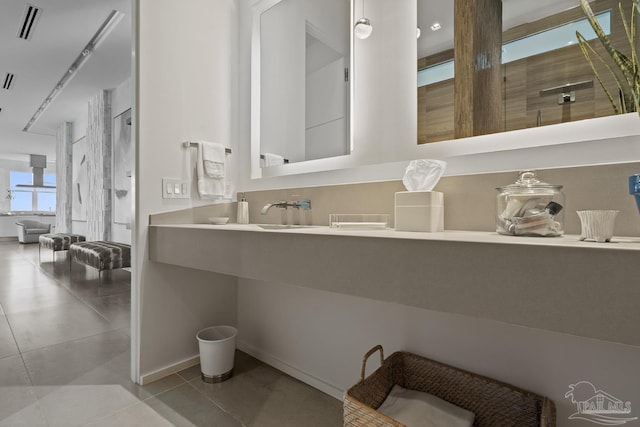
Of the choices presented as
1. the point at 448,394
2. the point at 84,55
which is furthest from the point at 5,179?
the point at 448,394

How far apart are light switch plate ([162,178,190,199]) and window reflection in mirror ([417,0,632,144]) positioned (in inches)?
57.5

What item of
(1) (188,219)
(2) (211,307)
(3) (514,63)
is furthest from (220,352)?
(3) (514,63)

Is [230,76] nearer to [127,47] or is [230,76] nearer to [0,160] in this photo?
[127,47]

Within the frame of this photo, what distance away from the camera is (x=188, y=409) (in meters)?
1.54

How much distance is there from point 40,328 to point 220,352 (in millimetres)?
1809

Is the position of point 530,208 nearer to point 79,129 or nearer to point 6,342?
point 6,342

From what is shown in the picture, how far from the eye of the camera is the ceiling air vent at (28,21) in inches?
115

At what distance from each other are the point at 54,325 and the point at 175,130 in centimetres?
203

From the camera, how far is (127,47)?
3.68m

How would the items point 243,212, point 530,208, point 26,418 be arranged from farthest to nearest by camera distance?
1. point 243,212
2. point 26,418
3. point 530,208

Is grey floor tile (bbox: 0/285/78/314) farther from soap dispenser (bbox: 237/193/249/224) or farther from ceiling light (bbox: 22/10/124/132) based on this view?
ceiling light (bbox: 22/10/124/132)

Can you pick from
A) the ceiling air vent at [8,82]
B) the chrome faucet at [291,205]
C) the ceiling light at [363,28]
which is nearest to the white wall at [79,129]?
the ceiling air vent at [8,82]

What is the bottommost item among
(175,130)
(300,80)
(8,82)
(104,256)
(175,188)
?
(104,256)

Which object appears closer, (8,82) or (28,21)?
(28,21)
